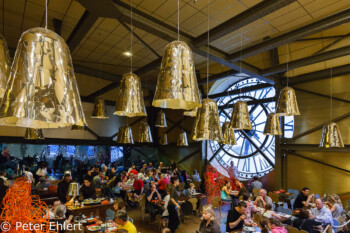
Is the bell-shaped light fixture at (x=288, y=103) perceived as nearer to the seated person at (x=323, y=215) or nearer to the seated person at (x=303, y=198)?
the seated person at (x=323, y=215)

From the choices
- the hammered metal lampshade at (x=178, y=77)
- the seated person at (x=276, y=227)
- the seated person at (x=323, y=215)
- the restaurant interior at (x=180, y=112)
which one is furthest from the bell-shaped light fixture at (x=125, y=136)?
the seated person at (x=323, y=215)

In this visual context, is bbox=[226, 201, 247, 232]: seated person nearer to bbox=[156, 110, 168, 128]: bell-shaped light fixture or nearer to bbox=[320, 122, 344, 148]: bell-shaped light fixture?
bbox=[320, 122, 344, 148]: bell-shaped light fixture

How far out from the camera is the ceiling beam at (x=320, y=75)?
794cm

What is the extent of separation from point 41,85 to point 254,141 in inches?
442

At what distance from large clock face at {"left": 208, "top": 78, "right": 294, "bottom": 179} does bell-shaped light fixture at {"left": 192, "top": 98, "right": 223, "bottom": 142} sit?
349 inches

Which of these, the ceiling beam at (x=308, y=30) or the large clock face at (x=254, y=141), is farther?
the large clock face at (x=254, y=141)

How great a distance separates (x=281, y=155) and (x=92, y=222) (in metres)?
7.85

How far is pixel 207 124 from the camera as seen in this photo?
2035 millimetres

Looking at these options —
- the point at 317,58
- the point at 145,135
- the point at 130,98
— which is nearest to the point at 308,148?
the point at 317,58

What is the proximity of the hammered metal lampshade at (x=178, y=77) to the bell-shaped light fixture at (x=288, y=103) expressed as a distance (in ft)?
8.79

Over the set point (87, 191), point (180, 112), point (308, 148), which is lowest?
point (87, 191)

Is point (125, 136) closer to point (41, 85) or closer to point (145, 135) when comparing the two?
point (145, 135)

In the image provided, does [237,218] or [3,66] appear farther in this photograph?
[237,218]

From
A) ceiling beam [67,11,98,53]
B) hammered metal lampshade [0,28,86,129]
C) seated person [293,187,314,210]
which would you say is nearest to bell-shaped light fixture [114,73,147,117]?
hammered metal lampshade [0,28,86,129]
